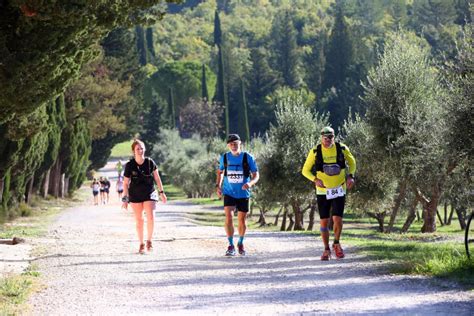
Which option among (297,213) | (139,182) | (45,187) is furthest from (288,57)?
(139,182)

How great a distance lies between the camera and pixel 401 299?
32.3 ft

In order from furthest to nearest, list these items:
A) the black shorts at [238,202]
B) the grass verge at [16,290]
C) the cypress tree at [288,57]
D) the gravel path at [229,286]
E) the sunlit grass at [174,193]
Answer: the cypress tree at [288,57] → the sunlit grass at [174,193] → the black shorts at [238,202] → the grass verge at [16,290] → the gravel path at [229,286]

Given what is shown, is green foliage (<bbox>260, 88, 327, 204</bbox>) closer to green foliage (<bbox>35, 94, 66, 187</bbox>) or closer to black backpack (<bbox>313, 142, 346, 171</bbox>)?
green foliage (<bbox>35, 94, 66, 187</bbox>)

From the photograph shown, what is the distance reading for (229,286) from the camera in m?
11.5

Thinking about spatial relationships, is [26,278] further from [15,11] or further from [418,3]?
[418,3]

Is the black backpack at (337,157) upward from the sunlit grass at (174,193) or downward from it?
upward

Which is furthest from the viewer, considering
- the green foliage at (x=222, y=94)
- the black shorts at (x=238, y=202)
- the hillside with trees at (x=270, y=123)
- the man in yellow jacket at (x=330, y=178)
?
the green foliage at (x=222, y=94)

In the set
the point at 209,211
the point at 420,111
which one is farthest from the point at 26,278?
the point at 209,211

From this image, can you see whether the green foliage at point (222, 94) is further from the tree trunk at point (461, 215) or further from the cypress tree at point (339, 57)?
the tree trunk at point (461, 215)

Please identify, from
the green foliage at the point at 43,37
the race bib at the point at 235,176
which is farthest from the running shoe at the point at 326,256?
the green foliage at the point at 43,37

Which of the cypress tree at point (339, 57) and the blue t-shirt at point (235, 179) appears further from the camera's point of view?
the cypress tree at point (339, 57)

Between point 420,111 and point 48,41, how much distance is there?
39.8 feet

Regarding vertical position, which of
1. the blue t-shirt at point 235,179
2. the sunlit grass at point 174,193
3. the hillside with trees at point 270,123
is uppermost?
the hillside with trees at point 270,123

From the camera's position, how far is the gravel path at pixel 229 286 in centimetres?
966
